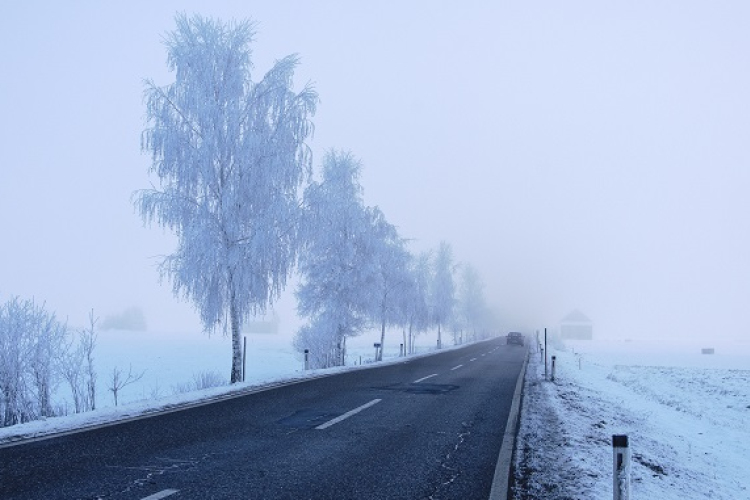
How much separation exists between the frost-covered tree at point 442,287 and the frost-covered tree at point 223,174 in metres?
32.3

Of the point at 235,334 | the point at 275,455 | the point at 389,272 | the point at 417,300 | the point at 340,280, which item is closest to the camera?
the point at 275,455

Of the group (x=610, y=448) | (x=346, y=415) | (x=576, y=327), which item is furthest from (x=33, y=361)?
(x=576, y=327)

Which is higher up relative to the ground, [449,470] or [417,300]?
[417,300]

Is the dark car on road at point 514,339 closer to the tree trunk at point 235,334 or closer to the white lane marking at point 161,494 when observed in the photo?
the tree trunk at point 235,334

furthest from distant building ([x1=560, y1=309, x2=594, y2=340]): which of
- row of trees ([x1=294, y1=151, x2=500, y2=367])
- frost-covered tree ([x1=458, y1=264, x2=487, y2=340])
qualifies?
row of trees ([x1=294, y1=151, x2=500, y2=367])

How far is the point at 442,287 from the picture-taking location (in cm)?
4984

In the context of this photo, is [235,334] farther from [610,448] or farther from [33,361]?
[610,448]

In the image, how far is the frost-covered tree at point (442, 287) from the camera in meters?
48.1

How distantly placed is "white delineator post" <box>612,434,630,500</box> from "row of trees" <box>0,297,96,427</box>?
1179cm

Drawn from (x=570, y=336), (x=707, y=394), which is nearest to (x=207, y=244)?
(x=707, y=394)

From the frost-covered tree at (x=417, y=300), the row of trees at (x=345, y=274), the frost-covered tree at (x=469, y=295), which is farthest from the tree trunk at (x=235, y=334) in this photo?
A: the frost-covered tree at (x=469, y=295)

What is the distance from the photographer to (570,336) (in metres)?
140

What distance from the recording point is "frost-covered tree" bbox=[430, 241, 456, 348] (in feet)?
158

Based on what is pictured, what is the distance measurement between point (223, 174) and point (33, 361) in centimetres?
726
